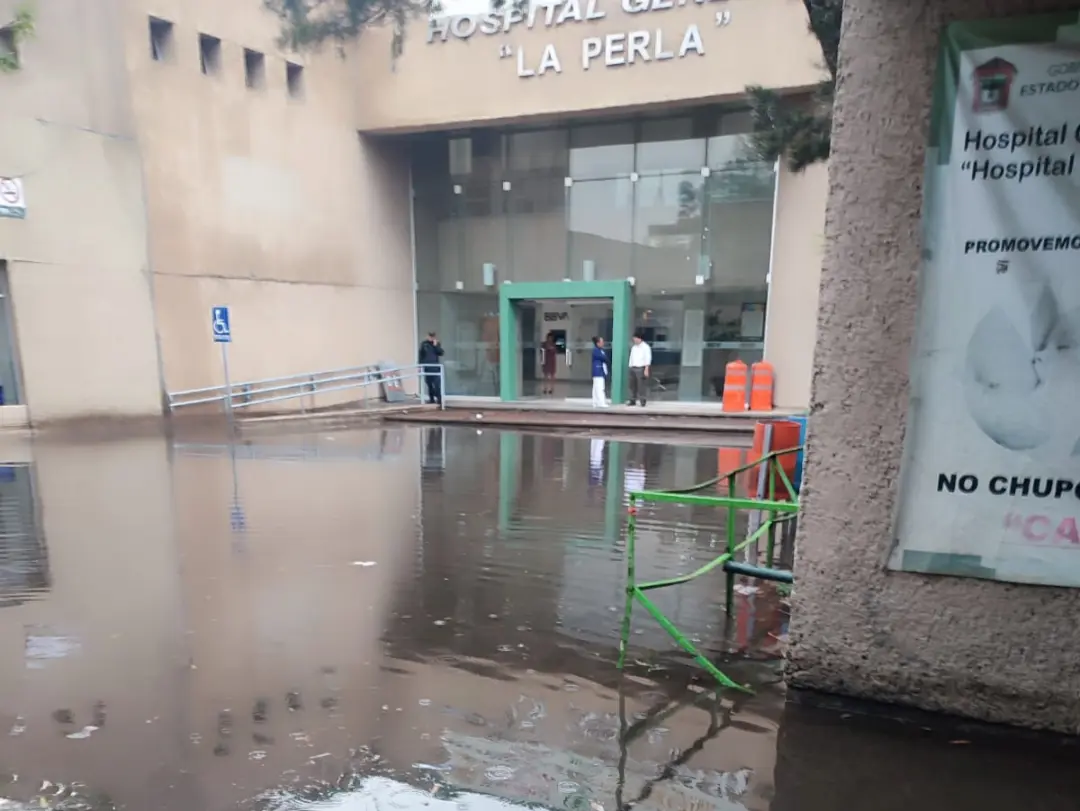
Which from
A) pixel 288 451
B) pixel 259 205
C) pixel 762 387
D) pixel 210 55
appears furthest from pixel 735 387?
pixel 210 55

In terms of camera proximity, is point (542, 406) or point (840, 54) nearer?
point (840, 54)

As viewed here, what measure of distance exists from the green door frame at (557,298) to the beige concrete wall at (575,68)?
4467 millimetres

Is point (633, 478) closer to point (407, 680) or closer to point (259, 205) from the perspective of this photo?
point (407, 680)

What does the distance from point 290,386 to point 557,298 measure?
7600mm

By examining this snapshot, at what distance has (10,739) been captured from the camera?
3.12m

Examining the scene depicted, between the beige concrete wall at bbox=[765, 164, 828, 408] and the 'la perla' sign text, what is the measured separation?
4.00 metres

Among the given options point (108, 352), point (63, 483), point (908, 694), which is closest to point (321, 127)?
point (108, 352)

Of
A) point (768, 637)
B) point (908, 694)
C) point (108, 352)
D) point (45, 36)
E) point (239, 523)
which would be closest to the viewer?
point (908, 694)

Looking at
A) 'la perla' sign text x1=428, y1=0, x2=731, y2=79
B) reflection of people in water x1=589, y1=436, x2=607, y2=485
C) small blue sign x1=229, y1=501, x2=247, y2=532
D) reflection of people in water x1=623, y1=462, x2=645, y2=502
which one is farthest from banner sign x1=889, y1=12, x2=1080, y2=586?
'la perla' sign text x1=428, y1=0, x2=731, y2=79

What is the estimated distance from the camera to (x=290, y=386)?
1745 cm

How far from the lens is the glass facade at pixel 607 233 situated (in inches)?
701

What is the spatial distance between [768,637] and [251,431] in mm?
12016

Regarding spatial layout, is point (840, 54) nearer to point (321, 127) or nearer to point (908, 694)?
point (908, 694)

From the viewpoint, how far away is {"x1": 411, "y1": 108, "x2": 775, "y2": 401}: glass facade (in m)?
17.8
